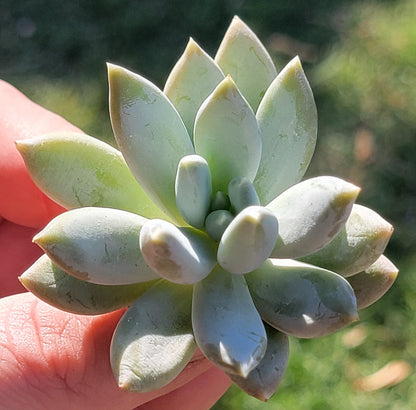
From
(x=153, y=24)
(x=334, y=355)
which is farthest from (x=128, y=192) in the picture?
(x=153, y=24)

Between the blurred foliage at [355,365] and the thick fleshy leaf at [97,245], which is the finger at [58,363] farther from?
the blurred foliage at [355,365]

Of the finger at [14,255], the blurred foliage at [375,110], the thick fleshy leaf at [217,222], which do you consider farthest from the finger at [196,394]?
the blurred foliage at [375,110]

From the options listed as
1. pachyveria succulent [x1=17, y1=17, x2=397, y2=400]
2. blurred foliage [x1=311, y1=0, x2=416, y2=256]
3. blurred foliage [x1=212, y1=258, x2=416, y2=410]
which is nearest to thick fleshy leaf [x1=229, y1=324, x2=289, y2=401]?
pachyveria succulent [x1=17, y1=17, x2=397, y2=400]

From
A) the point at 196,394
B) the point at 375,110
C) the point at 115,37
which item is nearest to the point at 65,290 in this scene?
the point at 196,394

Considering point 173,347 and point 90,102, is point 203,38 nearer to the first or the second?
point 90,102

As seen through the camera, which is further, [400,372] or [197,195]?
[400,372]

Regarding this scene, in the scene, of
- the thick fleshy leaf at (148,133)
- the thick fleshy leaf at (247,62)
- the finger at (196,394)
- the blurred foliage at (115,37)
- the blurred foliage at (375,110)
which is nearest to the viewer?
the thick fleshy leaf at (148,133)
